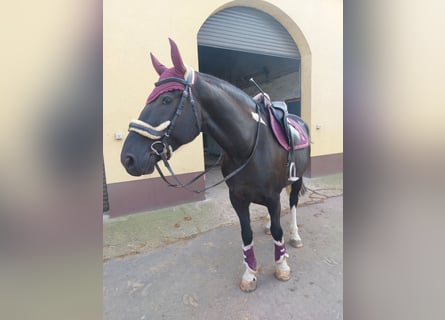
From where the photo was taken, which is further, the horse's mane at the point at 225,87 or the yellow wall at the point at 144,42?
the yellow wall at the point at 144,42

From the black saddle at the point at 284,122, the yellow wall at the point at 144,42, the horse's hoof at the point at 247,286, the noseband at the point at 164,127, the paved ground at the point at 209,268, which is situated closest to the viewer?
the noseband at the point at 164,127

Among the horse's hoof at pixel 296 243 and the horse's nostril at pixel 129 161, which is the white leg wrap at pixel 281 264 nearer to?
the horse's hoof at pixel 296 243

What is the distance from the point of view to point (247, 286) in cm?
188

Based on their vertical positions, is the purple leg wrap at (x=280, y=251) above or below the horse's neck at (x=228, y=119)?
below

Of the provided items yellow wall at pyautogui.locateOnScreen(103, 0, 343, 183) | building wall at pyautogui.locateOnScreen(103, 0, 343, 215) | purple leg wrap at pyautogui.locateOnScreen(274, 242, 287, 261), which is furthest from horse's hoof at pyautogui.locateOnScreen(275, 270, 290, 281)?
yellow wall at pyautogui.locateOnScreen(103, 0, 343, 183)

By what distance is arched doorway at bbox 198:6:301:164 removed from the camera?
4168 mm

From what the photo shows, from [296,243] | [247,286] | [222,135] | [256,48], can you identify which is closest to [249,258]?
[247,286]

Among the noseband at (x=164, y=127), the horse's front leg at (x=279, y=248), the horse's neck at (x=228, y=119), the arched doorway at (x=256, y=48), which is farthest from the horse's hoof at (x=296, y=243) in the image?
the arched doorway at (x=256, y=48)

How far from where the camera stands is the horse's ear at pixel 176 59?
1.22 meters

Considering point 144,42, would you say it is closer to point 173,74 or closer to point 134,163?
point 173,74

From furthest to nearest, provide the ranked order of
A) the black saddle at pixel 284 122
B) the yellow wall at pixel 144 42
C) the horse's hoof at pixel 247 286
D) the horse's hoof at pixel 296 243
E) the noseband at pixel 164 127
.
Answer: the yellow wall at pixel 144 42 → the horse's hoof at pixel 296 243 → the black saddle at pixel 284 122 → the horse's hoof at pixel 247 286 → the noseband at pixel 164 127

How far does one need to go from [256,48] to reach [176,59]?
3.96 m
